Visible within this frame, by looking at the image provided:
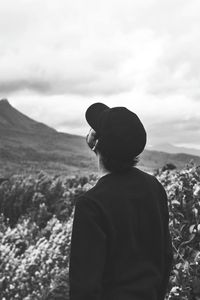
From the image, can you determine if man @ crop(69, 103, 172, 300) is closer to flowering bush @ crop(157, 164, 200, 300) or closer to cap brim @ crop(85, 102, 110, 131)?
cap brim @ crop(85, 102, 110, 131)

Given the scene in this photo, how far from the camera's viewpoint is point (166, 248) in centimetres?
322

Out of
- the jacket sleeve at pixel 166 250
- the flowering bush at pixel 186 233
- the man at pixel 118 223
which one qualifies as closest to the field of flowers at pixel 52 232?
the flowering bush at pixel 186 233

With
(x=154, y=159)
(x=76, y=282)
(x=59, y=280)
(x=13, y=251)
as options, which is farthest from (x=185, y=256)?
(x=154, y=159)

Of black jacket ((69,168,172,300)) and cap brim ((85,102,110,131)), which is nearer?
black jacket ((69,168,172,300))

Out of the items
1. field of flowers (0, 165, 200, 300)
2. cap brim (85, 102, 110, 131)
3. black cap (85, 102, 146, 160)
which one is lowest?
field of flowers (0, 165, 200, 300)

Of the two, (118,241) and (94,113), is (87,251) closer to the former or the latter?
(118,241)

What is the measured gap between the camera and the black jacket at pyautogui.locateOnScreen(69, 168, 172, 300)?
2.79 m

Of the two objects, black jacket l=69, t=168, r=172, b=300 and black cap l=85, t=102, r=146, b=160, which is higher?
black cap l=85, t=102, r=146, b=160

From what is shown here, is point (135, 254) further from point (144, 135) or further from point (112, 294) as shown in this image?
point (144, 135)

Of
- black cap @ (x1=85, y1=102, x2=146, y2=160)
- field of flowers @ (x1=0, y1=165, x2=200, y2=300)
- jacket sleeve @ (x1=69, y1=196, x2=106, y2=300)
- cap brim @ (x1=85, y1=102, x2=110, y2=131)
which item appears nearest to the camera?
jacket sleeve @ (x1=69, y1=196, x2=106, y2=300)

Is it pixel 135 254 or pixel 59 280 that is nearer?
pixel 135 254

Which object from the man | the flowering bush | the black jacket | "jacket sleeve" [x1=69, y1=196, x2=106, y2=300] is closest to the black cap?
the man

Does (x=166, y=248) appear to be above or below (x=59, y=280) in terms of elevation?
above

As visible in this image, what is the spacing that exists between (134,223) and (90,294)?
0.45 metres
